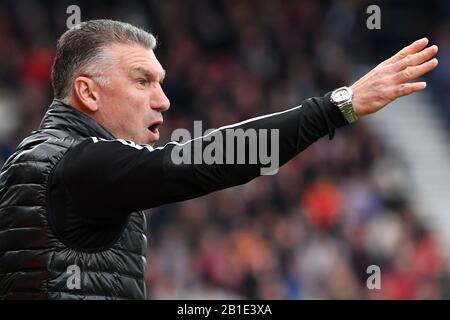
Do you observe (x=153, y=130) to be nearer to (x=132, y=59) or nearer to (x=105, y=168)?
(x=132, y=59)

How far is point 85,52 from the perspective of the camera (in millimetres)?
3619

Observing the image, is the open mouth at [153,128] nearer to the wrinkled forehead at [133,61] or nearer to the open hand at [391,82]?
the wrinkled forehead at [133,61]

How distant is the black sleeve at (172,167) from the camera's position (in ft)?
10.2

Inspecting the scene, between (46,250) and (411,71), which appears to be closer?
(411,71)

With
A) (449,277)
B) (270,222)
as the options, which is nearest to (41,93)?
(270,222)

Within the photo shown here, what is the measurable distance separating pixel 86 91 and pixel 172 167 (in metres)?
0.64

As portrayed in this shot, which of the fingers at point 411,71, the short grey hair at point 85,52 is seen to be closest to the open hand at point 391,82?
the fingers at point 411,71

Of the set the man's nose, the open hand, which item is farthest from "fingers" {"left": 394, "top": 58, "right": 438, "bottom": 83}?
the man's nose

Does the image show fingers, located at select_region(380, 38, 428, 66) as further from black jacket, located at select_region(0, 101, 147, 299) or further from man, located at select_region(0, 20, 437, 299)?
black jacket, located at select_region(0, 101, 147, 299)

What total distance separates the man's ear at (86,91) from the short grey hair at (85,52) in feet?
0.08

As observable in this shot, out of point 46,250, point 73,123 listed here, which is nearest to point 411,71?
point 73,123

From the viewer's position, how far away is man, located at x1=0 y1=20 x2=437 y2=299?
Result: 10.2 feet

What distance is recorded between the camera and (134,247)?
3393 millimetres
